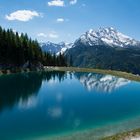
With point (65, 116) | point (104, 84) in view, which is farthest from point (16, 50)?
point (65, 116)

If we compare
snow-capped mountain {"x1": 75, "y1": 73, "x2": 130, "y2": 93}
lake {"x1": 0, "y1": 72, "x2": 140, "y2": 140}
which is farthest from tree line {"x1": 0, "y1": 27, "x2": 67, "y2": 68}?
lake {"x1": 0, "y1": 72, "x2": 140, "y2": 140}

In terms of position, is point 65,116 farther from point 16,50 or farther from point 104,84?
point 16,50

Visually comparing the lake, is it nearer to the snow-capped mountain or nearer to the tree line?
the snow-capped mountain

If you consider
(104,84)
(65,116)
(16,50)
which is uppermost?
(16,50)

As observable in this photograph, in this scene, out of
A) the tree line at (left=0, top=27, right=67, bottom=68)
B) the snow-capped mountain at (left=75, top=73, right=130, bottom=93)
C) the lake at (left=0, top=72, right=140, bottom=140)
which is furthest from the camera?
the tree line at (left=0, top=27, right=67, bottom=68)

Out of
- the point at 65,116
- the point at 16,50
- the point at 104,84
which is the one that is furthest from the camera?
the point at 16,50

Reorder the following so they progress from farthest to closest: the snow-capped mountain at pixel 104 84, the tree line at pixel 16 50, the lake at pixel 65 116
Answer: the tree line at pixel 16 50
the snow-capped mountain at pixel 104 84
the lake at pixel 65 116

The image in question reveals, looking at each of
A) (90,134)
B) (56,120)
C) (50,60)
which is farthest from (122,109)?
(50,60)

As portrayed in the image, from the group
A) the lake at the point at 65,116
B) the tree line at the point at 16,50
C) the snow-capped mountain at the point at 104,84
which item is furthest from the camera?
the tree line at the point at 16,50

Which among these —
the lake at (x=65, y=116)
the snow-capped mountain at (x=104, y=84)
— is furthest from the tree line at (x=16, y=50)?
the lake at (x=65, y=116)

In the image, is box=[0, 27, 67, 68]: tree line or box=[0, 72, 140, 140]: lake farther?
box=[0, 27, 67, 68]: tree line

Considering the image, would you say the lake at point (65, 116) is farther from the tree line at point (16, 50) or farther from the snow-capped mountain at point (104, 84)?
the tree line at point (16, 50)

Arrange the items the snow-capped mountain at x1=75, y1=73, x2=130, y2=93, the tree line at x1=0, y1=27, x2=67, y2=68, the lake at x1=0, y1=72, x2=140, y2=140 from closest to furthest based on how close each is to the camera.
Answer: the lake at x1=0, y1=72, x2=140, y2=140 → the snow-capped mountain at x1=75, y1=73, x2=130, y2=93 → the tree line at x1=0, y1=27, x2=67, y2=68

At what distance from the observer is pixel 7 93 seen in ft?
215
